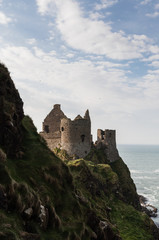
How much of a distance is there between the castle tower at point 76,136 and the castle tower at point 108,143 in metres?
7.52

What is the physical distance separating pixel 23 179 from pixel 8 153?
9.68 ft

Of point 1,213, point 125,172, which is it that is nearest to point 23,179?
point 1,213

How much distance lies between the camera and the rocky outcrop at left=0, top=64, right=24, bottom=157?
51.0 feet

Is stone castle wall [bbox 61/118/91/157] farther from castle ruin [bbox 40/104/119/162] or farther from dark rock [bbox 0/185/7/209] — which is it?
dark rock [bbox 0/185/7/209]

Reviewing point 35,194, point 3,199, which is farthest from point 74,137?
point 3,199

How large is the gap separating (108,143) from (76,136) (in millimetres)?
11469

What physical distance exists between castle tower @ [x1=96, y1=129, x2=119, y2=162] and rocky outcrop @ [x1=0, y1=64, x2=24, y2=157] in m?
38.0

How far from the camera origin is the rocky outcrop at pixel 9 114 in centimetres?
1554

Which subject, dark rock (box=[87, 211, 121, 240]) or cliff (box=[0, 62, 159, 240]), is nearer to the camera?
cliff (box=[0, 62, 159, 240])

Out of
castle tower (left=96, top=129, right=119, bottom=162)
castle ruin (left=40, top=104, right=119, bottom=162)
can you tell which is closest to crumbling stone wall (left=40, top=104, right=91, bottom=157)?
castle ruin (left=40, top=104, right=119, bottom=162)

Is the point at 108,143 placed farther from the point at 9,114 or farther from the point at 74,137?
the point at 9,114

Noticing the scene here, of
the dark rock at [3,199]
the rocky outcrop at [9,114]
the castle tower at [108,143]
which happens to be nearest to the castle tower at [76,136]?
the castle tower at [108,143]

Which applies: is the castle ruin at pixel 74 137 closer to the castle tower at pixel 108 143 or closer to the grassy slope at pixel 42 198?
the castle tower at pixel 108 143

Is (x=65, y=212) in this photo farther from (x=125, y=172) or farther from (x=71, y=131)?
(x=125, y=172)
